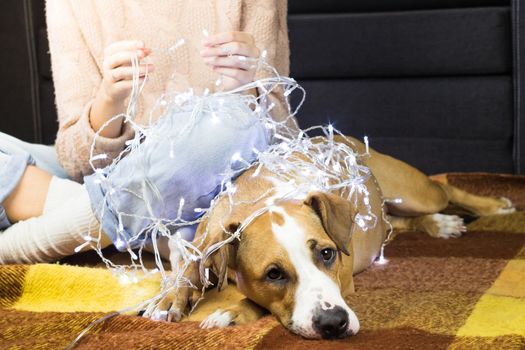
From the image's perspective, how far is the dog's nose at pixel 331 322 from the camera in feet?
3.90

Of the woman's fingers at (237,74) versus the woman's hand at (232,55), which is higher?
the woman's hand at (232,55)

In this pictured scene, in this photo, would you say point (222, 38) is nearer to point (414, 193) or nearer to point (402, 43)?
point (414, 193)

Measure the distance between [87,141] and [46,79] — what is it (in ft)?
4.51

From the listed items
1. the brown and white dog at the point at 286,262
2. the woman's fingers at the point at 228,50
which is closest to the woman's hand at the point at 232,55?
the woman's fingers at the point at 228,50

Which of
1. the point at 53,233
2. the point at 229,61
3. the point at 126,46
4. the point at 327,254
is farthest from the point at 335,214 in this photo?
the point at 53,233

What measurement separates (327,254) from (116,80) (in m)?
0.60

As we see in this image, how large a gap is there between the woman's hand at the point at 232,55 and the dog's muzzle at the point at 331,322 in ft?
2.09

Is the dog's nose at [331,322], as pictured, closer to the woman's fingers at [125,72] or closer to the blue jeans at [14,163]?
the woman's fingers at [125,72]

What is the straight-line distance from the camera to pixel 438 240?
1953 mm

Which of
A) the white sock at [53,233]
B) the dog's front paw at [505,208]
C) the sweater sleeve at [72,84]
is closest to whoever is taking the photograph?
the white sock at [53,233]

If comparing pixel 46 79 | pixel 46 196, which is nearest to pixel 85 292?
pixel 46 196

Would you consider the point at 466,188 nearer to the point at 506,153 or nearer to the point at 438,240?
the point at 506,153

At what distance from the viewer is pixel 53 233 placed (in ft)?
5.53

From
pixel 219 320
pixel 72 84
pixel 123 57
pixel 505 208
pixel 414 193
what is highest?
pixel 123 57
